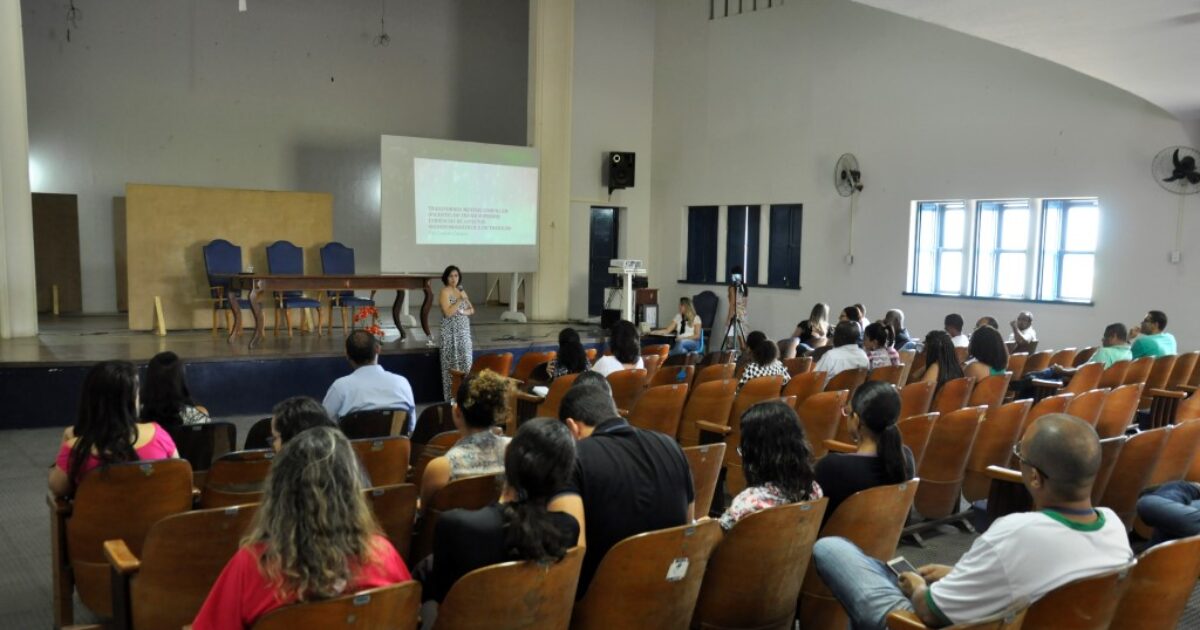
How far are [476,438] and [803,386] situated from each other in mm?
2878

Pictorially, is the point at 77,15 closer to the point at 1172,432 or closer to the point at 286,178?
the point at 286,178

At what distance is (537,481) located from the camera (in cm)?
215

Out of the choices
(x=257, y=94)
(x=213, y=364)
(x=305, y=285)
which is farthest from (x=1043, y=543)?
(x=257, y=94)

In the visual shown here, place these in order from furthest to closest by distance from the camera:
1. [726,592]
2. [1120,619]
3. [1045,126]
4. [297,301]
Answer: [297,301], [1045,126], [726,592], [1120,619]

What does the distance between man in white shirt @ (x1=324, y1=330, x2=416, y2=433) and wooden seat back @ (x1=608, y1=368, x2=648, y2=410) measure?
4.70ft

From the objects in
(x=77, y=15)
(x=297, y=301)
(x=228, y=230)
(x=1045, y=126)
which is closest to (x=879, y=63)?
(x=1045, y=126)

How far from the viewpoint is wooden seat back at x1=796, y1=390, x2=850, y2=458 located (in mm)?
4621

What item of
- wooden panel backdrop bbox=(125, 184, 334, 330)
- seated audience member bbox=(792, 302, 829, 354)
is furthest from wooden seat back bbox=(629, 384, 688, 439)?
wooden panel backdrop bbox=(125, 184, 334, 330)

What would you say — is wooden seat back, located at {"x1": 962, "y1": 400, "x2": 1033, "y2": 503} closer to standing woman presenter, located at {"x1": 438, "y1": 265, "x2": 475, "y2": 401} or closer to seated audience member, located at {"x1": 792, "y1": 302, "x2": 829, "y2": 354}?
seated audience member, located at {"x1": 792, "y1": 302, "x2": 829, "y2": 354}

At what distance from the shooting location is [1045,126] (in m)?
9.72

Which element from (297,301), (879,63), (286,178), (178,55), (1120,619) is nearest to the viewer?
(1120,619)

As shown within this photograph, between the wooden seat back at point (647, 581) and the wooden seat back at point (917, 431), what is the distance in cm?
190

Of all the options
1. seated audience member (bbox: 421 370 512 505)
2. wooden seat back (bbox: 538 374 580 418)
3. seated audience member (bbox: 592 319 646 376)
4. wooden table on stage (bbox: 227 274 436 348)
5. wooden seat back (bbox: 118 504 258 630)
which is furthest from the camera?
wooden table on stage (bbox: 227 274 436 348)

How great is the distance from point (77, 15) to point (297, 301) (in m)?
5.20
